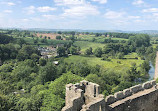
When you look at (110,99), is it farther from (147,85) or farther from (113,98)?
(147,85)

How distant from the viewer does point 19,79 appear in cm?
5328

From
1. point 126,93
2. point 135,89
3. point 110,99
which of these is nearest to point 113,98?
point 110,99

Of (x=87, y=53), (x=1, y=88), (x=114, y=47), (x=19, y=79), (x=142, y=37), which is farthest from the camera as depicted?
(x=142, y=37)

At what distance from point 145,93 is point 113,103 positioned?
3540 millimetres

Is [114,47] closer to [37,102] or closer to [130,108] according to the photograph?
[37,102]

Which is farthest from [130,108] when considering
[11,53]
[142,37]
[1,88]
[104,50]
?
[142,37]

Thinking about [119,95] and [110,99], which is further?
[119,95]

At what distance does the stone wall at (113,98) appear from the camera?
9.99 m

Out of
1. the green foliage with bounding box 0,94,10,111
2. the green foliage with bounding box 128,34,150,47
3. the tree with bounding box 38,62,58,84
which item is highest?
the green foliage with bounding box 128,34,150,47

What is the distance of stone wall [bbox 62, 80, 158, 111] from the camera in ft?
32.8

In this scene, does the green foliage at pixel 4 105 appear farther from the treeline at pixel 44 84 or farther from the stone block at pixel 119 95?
the stone block at pixel 119 95

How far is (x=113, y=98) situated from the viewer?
38.5 feet

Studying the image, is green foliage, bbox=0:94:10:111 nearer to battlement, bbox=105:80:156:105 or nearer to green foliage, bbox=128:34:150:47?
battlement, bbox=105:80:156:105

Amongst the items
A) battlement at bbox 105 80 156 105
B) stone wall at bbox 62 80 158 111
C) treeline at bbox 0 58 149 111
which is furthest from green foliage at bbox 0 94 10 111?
battlement at bbox 105 80 156 105
